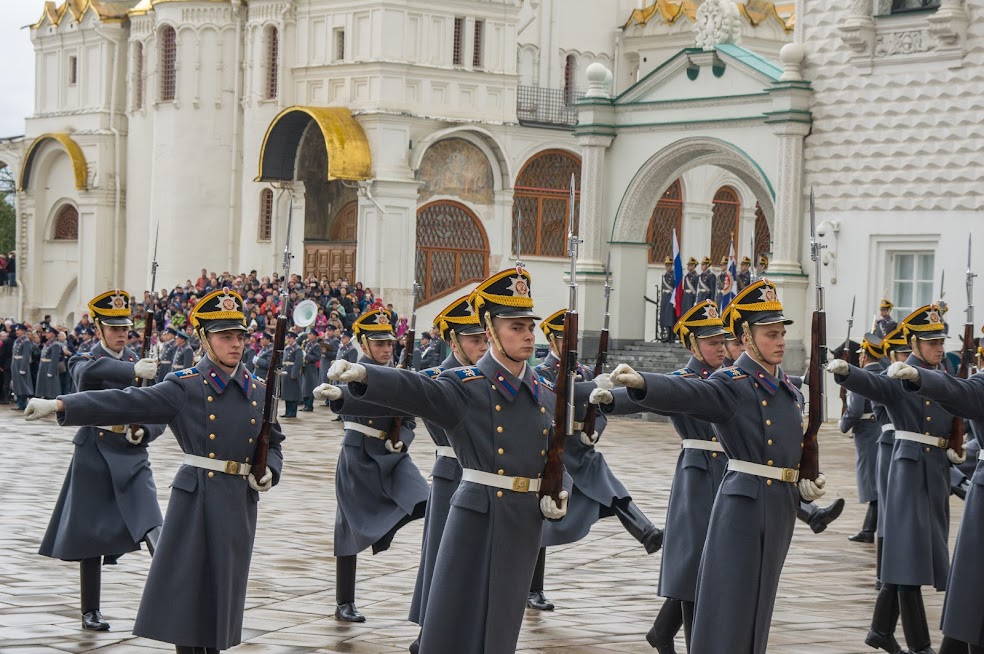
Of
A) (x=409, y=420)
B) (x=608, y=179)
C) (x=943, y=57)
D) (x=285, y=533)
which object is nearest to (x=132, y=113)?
(x=608, y=179)

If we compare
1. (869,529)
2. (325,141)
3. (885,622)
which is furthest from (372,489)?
(325,141)

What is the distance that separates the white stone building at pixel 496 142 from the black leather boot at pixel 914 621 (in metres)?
16.8

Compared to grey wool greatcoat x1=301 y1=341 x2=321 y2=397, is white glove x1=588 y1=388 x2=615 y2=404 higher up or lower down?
higher up

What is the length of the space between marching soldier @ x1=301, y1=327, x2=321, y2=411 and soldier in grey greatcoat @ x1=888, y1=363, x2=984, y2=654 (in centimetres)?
2189

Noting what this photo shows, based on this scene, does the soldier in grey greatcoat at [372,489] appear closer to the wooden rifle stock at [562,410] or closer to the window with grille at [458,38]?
the wooden rifle stock at [562,410]

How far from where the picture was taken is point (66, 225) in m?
49.2

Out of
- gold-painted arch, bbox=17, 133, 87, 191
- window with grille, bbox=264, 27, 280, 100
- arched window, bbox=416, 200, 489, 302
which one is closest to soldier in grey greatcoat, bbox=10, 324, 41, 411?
arched window, bbox=416, 200, 489, 302

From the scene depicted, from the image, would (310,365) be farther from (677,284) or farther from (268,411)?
(268,411)

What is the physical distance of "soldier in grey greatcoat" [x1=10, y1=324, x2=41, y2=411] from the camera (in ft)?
99.4

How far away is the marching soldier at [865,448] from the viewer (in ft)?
48.3

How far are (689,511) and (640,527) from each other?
4.80 ft

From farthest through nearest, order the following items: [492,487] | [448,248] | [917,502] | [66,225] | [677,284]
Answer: [66,225]
[448,248]
[677,284]
[917,502]
[492,487]

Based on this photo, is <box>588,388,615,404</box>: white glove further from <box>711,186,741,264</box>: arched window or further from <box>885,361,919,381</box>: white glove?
<box>711,186,741,264</box>: arched window

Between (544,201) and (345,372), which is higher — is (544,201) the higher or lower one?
the higher one
